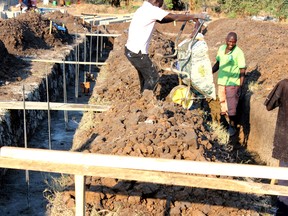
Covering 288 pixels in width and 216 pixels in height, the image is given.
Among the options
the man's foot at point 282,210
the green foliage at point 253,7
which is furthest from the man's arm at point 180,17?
the green foliage at point 253,7

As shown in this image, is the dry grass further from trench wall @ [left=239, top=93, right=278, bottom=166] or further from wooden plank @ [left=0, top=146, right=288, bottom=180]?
wooden plank @ [left=0, top=146, right=288, bottom=180]

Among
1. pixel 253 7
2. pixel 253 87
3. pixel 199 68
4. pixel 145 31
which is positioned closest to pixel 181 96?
pixel 199 68

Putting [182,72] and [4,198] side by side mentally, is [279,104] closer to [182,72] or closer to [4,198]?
[182,72]

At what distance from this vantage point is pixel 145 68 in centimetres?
557

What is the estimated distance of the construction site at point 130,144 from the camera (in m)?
2.35

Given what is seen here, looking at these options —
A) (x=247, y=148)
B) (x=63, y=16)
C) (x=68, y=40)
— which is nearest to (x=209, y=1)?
(x=63, y=16)

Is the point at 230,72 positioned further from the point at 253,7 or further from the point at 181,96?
the point at 253,7

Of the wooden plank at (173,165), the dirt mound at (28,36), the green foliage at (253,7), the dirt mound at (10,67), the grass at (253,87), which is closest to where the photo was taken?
the wooden plank at (173,165)

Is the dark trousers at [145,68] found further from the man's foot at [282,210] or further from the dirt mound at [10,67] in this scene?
the dirt mound at [10,67]

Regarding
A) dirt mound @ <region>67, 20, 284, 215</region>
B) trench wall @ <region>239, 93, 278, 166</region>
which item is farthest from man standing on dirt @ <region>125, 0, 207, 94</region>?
trench wall @ <region>239, 93, 278, 166</region>

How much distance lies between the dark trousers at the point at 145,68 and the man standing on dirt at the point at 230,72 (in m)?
1.40

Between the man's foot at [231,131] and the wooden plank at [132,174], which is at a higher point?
the wooden plank at [132,174]

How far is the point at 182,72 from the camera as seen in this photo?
611cm

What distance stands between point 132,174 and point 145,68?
11.0ft
